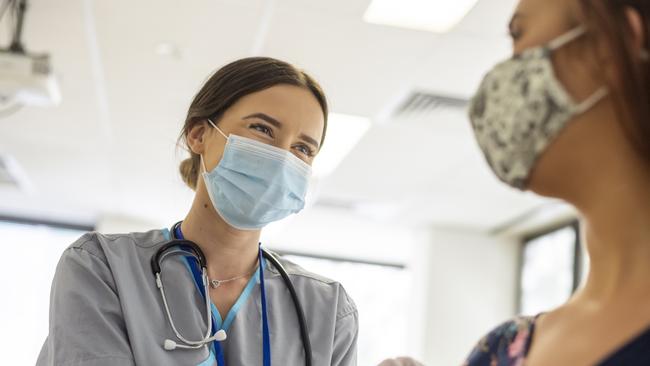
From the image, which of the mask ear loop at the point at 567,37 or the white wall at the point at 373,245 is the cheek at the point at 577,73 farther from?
the white wall at the point at 373,245

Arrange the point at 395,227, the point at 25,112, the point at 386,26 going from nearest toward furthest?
1. the point at 386,26
2. the point at 25,112
3. the point at 395,227

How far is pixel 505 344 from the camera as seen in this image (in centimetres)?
96

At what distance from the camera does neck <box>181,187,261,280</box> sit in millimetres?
1677

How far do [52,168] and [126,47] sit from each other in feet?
9.24

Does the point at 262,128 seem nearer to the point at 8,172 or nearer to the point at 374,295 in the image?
the point at 8,172

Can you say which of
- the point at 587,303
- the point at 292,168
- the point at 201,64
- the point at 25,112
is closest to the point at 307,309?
the point at 292,168

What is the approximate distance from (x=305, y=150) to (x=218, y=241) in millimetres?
275


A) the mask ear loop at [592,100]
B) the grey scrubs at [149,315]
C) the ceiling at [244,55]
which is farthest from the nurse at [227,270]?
the mask ear loop at [592,100]

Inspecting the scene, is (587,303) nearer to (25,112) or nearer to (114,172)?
(25,112)

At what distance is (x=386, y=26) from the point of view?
10.8ft

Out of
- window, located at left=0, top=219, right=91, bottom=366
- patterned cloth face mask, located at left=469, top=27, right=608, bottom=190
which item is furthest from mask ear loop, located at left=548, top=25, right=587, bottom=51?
window, located at left=0, top=219, right=91, bottom=366

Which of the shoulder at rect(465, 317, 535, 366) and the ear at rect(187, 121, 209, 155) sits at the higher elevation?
the ear at rect(187, 121, 209, 155)

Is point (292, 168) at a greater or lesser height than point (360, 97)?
lesser

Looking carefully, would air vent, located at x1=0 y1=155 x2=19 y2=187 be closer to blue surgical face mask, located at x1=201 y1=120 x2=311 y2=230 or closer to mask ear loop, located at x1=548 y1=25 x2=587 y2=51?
blue surgical face mask, located at x1=201 y1=120 x2=311 y2=230
